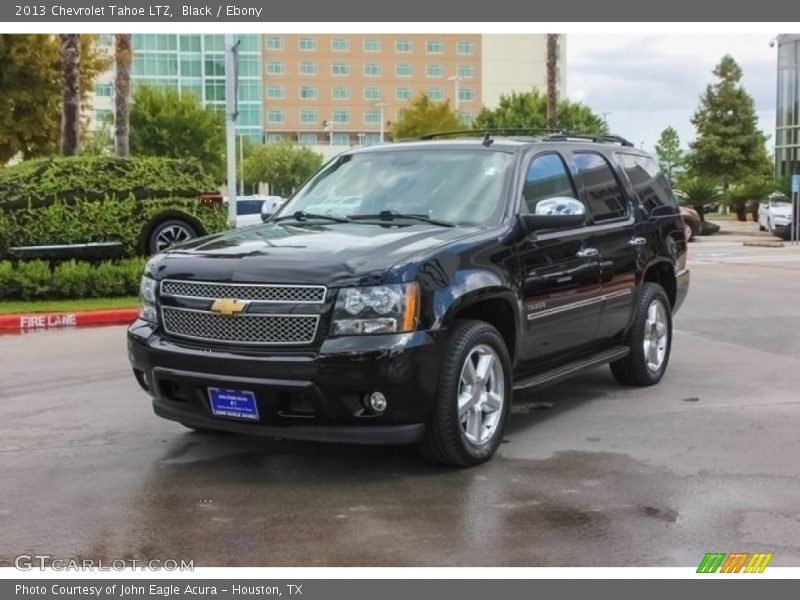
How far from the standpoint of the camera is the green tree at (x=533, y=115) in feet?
164

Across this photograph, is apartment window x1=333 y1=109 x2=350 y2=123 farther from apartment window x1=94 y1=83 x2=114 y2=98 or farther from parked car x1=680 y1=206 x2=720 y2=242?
parked car x1=680 y1=206 x2=720 y2=242

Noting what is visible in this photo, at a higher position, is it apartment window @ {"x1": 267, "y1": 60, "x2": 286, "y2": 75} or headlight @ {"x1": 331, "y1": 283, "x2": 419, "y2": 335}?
apartment window @ {"x1": 267, "y1": 60, "x2": 286, "y2": 75}

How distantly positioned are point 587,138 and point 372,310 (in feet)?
10.5

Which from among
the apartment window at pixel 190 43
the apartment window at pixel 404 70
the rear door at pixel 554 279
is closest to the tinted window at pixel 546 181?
the rear door at pixel 554 279

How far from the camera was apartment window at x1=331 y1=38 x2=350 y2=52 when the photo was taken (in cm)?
11822

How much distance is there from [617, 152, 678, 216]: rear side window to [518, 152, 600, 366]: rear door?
1094 mm

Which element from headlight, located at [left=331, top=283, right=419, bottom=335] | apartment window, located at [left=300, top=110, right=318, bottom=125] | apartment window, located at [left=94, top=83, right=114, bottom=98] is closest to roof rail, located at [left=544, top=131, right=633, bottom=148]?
headlight, located at [left=331, top=283, right=419, bottom=335]

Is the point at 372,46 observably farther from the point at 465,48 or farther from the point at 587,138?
the point at 587,138

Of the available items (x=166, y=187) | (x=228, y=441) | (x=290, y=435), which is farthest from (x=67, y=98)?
(x=290, y=435)

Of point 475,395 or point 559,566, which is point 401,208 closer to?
point 475,395

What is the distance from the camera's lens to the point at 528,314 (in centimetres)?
596

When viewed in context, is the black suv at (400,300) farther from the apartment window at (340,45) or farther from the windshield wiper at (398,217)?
the apartment window at (340,45)

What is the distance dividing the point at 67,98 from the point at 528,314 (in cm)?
1380
